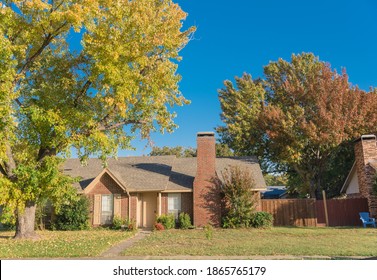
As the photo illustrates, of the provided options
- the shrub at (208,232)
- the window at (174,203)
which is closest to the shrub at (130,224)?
the window at (174,203)

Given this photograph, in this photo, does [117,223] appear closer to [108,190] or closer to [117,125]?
[108,190]

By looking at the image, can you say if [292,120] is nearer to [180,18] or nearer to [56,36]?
[180,18]

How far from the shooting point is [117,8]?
677 inches

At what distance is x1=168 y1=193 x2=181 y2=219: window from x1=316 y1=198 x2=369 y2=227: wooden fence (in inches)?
396

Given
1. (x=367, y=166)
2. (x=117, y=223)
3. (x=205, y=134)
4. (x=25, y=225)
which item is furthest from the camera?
(x=205, y=134)

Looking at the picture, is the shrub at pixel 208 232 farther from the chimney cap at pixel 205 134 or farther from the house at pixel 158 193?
the chimney cap at pixel 205 134

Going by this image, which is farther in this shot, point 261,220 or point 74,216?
point 74,216

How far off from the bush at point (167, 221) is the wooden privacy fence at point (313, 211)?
6.76 m

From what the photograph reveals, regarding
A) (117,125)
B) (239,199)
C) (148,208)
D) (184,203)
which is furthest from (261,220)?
(117,125)

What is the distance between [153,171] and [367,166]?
15399mm

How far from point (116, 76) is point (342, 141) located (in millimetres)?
22361

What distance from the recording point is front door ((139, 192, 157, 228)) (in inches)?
981

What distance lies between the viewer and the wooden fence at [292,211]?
81.0ft

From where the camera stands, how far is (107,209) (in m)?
24.2
